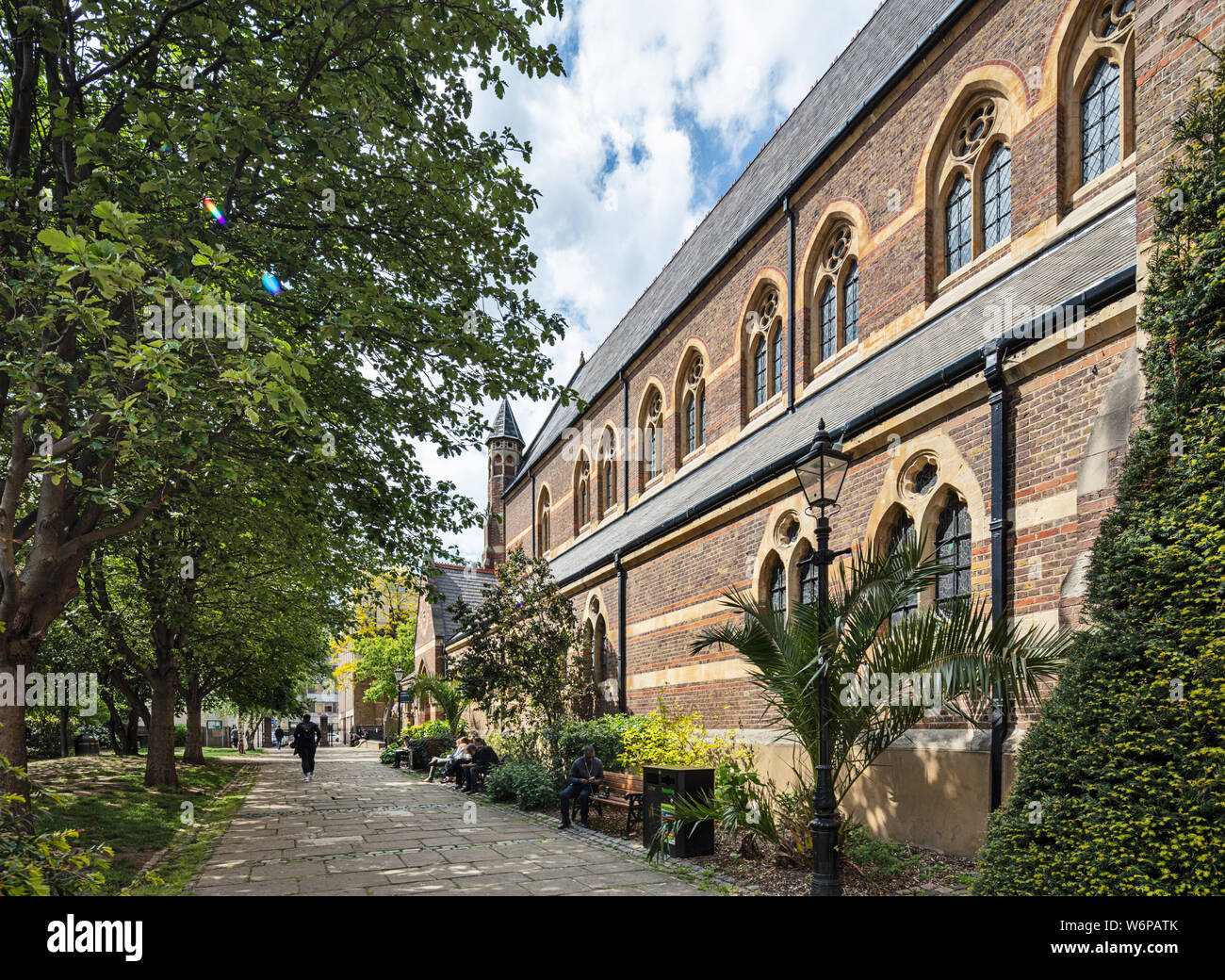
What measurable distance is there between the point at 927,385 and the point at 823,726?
3759mm

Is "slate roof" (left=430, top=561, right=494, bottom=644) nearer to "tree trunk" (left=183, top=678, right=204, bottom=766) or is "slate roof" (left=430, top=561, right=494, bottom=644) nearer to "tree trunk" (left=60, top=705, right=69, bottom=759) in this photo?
"tree trunk" (left=183, top=678, right=204, bottom=766)

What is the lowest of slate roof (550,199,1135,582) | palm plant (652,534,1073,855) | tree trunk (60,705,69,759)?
tree trunk (60,705,69,759)

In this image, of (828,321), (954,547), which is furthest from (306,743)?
(954,547)

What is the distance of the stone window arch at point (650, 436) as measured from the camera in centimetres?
1941

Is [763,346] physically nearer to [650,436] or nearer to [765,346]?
[765,346]

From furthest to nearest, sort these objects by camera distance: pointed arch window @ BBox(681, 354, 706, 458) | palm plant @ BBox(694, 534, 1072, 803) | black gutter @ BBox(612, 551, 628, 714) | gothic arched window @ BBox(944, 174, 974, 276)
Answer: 1. pointed arch window @ BBox(681, 354, 706, 458)
2. black gutter @ BBox(612, 551, 628, 714)
3. gothic arched window @ BBox(944, 174, 974, 276)
4. palm plant @ BBox(694, 534, 1072, 803)

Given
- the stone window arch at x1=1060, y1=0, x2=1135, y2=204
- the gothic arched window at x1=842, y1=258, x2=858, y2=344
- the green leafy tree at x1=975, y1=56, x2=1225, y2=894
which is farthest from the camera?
the gothic arched window at x1=842, y1=258, x2=858, y2=344

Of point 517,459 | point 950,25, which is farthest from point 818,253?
point 517,459

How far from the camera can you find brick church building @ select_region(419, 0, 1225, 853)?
6.76 metres

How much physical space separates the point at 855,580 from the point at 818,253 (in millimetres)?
7491

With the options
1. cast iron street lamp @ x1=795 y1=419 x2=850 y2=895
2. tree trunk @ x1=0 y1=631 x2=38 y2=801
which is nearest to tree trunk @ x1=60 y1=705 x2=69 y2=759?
tree trunk @ x1=0 y1=631 x2=38 y2=801

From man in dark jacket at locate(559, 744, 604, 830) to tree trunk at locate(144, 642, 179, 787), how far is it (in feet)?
29.6

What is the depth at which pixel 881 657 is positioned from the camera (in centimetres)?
661
